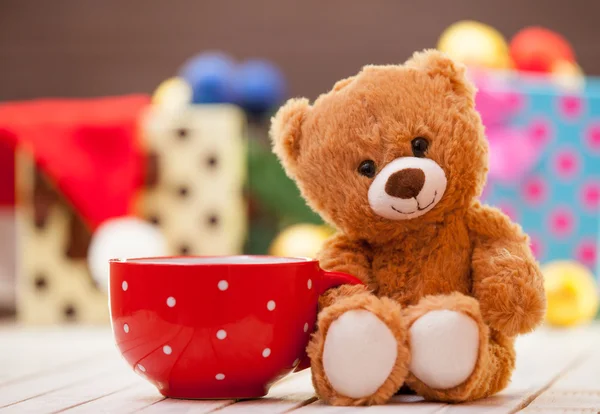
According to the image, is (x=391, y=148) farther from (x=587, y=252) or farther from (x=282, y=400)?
(x=587, y=252)

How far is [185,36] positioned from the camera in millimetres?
2580

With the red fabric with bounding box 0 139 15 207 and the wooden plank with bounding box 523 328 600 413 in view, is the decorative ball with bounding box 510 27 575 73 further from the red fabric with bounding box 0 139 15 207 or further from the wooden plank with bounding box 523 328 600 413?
the red fabric with bounding box 0 139 15 207

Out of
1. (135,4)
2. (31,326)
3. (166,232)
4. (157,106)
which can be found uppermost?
(135,4)

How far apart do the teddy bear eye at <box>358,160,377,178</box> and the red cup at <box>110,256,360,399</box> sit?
92 mm

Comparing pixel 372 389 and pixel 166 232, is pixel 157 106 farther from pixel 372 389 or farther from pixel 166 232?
pixel 372 389

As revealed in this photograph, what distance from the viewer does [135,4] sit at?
260 cm

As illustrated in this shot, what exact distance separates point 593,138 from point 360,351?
1299mm

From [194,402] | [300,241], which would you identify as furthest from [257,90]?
[194,402]

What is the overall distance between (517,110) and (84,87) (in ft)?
4.27

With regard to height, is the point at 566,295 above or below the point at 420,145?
below

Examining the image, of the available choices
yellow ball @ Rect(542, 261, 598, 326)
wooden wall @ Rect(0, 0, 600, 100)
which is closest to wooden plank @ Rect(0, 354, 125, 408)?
yellow ball @ Rect(542, 261, 598, 326)

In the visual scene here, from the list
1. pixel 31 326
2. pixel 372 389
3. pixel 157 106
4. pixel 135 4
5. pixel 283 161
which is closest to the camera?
pixel 372 389

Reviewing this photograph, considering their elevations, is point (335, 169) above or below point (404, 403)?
above

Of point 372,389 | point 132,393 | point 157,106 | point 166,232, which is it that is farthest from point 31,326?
point 372,389
